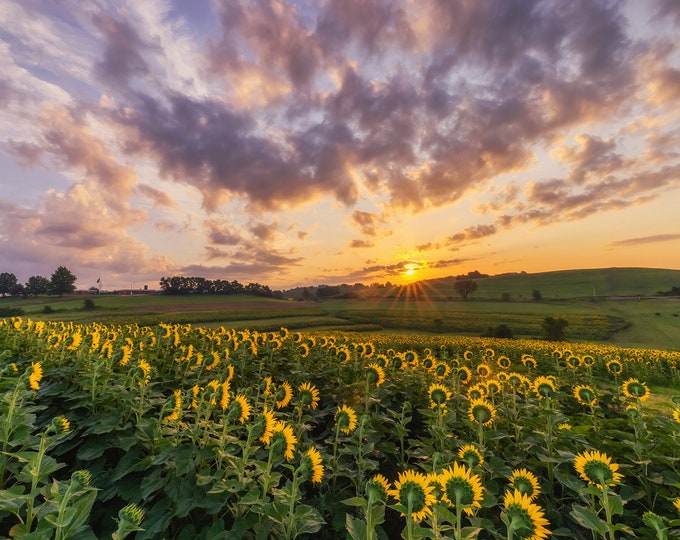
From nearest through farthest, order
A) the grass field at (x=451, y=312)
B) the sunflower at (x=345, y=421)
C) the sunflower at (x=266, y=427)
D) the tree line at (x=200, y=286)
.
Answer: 1. the sunflower at (x=266, y=427)
2. the sunflower at (x=345, y=421)
3. the grass field at (x=451, y=312)
4. the tree line at (x=200, y=286)

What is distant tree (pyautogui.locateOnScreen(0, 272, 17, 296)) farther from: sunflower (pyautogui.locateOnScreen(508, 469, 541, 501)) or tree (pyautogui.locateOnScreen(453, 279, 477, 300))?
sunflower (pyautogui.locateOnScreen(508, 469, 541, 501))

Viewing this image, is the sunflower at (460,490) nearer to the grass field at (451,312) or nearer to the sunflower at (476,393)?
the sunflower at (476,393)

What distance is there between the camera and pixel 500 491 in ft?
12.1

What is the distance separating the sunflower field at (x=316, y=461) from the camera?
93.3 inches

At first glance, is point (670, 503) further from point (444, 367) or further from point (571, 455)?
point (444, 367)

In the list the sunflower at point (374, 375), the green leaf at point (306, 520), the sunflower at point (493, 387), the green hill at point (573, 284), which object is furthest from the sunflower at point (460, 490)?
the green hill at point (573, 284)

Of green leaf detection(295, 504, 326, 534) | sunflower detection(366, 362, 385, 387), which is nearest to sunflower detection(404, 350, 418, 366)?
sunflower detection(366, 362, 385, 387)

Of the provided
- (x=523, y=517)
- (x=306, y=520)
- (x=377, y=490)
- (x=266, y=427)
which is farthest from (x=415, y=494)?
(x=266, y=427)

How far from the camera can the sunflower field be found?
2.37 m

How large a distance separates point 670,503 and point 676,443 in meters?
0.60

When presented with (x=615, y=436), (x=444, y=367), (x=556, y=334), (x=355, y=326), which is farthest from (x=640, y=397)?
(x=355, y=326)

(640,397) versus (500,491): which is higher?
(640,397)

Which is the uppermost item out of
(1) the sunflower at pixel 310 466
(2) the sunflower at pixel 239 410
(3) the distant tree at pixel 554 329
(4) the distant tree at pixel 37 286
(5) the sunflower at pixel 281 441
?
(4) the distant tree at pixel 37 286

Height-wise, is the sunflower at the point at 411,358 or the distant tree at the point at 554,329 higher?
the sunflower at the point at 411,358
